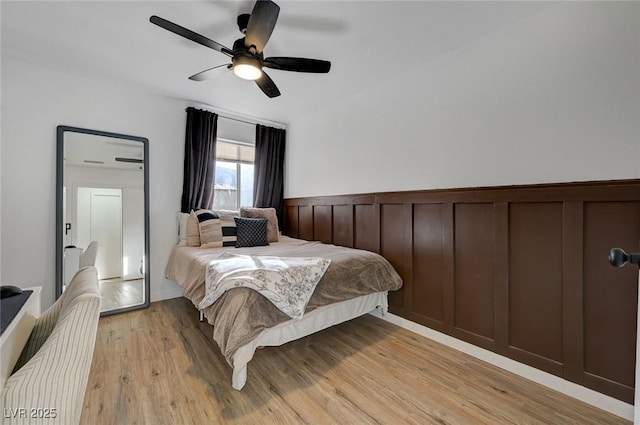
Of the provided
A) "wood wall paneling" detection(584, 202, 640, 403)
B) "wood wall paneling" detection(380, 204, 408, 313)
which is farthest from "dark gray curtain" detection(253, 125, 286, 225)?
"wood wall paneling" detection(584, 202, 640, 403)

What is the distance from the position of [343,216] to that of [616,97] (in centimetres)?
231

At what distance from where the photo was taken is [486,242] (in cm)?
201

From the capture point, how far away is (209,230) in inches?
121

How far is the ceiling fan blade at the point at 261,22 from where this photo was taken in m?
1.48

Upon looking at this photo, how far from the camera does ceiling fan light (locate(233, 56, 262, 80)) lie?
1.84m

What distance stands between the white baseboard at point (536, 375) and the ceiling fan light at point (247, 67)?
2.55m

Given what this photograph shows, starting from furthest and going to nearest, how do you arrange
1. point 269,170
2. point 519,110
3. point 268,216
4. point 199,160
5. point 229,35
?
point 269,170 < point 268,216 < point 199,160 < point 229,35 < point 519,110

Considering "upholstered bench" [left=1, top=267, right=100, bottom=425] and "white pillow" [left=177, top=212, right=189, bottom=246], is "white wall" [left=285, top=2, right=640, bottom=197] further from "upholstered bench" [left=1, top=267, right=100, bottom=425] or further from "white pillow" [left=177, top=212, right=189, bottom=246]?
"upholstered bench" [left=1, top=267, right=100, bottom=425]

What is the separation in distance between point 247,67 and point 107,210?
223cm

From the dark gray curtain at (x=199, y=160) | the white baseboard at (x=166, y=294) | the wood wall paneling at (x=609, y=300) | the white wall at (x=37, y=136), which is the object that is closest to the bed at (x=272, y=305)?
the white baseboard at (x=166, y=294)

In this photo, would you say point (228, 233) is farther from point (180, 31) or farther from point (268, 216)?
point (180, 31)

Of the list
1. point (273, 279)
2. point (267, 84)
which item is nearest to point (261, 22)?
point (267, 84)

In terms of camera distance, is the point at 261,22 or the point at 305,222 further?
the point at 305,222

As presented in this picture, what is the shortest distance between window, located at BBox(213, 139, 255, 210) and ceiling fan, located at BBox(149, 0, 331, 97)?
5.42 ft
